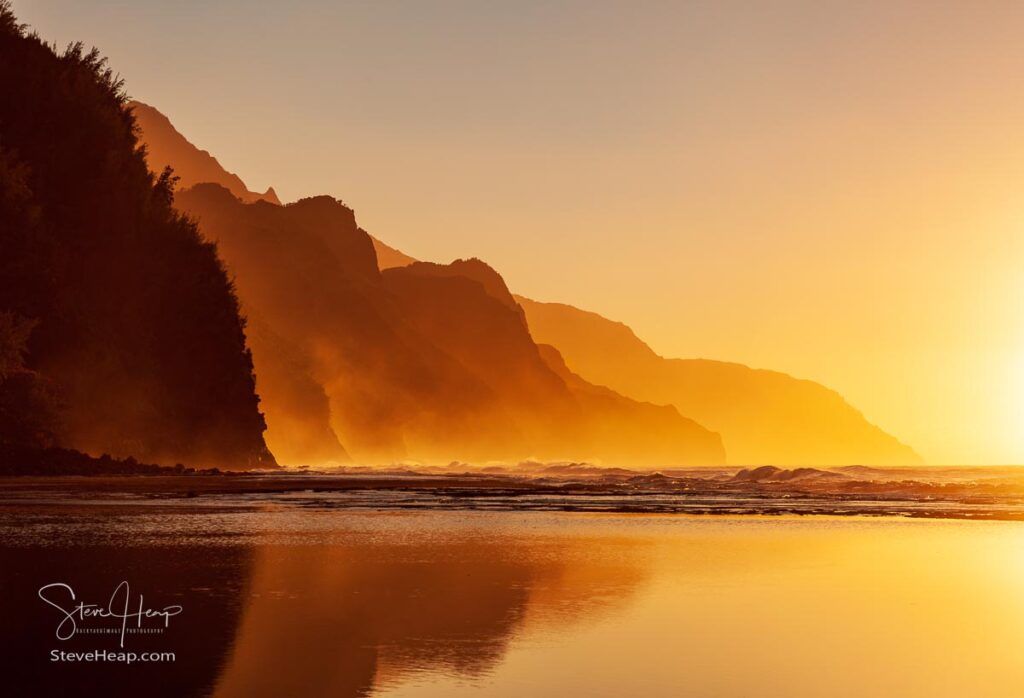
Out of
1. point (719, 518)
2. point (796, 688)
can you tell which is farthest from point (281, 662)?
point (719, 518)

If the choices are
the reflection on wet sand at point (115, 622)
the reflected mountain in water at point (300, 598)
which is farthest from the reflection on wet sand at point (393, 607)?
the reflection on wet sand at point (115, 622)

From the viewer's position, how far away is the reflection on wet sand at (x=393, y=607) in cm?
917

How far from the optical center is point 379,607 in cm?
1270

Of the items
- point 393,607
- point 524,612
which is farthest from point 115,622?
point 524,612

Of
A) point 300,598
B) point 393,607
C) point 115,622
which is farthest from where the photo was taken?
point 300,598

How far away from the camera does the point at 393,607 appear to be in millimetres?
12703

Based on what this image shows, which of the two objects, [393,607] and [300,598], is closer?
[393,607]

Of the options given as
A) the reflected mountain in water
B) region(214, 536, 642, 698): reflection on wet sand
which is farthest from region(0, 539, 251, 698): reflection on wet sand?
region(214, 536, 642, 698): reflection on wet sand

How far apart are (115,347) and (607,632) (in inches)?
2698

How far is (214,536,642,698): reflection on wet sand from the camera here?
30.1 feet

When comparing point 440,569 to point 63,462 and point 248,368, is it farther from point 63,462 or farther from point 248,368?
point 248,368

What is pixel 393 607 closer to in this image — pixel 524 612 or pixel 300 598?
pixel 300 598

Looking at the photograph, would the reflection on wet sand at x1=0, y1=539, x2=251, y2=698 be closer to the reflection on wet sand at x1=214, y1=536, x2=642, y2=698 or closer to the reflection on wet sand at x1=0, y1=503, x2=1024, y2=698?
the reflection on wet sand at x1=0, y1=503, x2=1024, y2=698

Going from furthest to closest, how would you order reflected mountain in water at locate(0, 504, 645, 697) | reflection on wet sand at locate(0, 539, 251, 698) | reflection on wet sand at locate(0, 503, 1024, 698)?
reflected mountain in water at locate(0, 504, 645, 697), reflection on wet sand at locate(0, 503, 1024, 698), reflection on wet sand at locate(0, 539, 251, 698)
